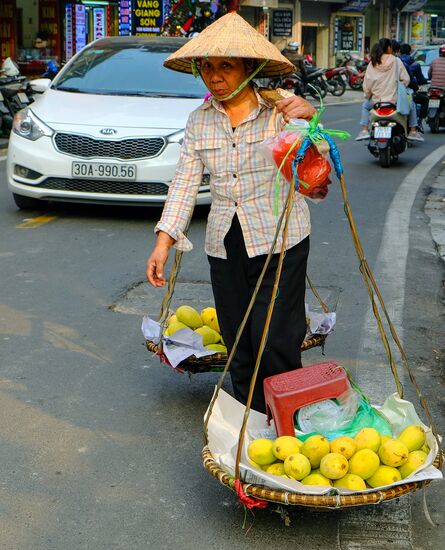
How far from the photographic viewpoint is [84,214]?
9055 mm

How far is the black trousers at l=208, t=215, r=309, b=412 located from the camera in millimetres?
3654

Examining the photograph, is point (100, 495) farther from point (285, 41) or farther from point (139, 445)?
point (285, 41)

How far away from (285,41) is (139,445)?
3875 centimetres

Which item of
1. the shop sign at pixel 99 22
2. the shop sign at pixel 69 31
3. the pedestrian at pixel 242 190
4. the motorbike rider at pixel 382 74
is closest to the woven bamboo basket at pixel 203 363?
the pedestrian at pixel 242 190

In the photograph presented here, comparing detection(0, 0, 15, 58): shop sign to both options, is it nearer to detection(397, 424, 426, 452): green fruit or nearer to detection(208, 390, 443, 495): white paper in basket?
detection(208, 390, 443, 495): white paper in basket

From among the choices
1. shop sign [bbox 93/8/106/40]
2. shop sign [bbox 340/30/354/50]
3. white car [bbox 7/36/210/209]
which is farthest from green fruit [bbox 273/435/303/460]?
shop sign [bbox 340/30/354/50]

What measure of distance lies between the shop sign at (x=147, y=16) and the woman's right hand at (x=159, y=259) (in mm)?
22376

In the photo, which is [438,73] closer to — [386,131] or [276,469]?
[386,131]

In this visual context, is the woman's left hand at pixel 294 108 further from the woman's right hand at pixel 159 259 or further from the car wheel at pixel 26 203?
the car wheel at pixel 26 203

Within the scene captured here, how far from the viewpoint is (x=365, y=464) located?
3150mm

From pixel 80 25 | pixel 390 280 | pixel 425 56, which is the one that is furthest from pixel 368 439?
pixel 425 56

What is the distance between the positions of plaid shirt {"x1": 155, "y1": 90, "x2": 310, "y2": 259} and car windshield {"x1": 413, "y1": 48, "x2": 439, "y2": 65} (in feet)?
84.0

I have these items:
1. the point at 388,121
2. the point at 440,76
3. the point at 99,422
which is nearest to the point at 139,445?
the point at 99,422

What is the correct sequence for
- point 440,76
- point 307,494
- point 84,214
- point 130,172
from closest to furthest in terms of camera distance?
1. point 307,494
2. point 130,172
3. point 84,214
4. point 440,76
